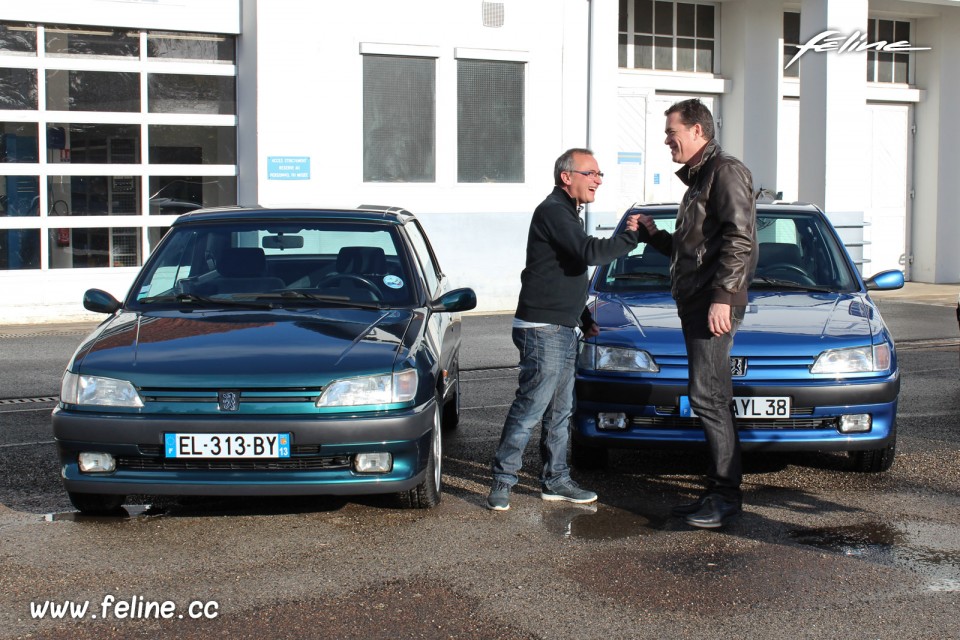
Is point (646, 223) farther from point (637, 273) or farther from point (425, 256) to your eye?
point (425, 256)

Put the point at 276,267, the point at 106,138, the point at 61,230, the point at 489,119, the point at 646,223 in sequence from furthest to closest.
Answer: the point at 489,119, the point at 106,138, the point at 61,230, the point at 276,267, the point at 646,223

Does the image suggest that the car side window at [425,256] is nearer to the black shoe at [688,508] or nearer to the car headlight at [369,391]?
the car headlight at [369,391]

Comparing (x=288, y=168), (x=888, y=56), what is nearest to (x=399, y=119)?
(x=288, y=168)

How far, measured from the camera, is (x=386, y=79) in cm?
1616

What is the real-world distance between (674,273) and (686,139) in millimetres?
642

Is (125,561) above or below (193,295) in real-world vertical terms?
below

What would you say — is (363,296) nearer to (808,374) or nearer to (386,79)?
(808,374)

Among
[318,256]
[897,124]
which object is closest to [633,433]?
[318,256]

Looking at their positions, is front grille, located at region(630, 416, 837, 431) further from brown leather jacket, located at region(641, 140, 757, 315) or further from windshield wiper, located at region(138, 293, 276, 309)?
windshield wiper, located at region(138, 293, 276, 309)

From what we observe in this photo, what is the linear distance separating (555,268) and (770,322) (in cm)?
144

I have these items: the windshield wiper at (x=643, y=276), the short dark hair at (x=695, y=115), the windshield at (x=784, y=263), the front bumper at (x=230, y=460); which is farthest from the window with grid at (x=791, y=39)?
the front bumper at (x=230, y=460)

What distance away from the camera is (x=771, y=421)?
6562 mm

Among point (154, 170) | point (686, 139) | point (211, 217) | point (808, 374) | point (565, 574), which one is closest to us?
point (565, 574)
